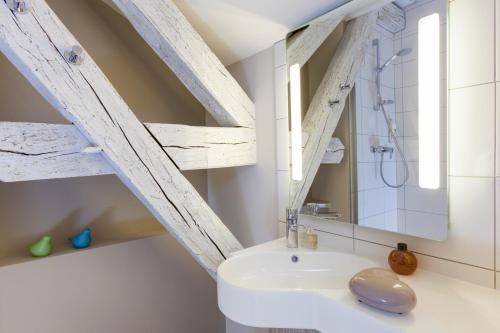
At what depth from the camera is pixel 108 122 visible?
1124 millimetres

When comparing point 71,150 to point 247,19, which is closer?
point 71,150

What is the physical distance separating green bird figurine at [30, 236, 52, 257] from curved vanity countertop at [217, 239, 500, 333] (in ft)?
3.29

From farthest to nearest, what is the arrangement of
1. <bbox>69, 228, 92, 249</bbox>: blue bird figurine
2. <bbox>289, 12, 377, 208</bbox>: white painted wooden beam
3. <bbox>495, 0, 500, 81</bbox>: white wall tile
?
<bbox>69, 228, 92, 249</bbox>: blue bird figurine < <bbox>289, 12, 377, 208</bbox>: white painted wooden beam < <bbox>495, 0, 500, 81</bbox>: white wall tile

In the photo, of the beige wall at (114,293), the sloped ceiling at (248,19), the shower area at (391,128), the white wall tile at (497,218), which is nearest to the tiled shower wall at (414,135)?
the shower area at (391,128)

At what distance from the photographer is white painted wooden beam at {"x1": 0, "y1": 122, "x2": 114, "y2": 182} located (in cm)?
100

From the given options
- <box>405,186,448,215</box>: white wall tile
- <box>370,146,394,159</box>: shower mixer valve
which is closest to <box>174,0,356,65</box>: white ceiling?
<box>370,146,394,159</box>: shower mixer valve

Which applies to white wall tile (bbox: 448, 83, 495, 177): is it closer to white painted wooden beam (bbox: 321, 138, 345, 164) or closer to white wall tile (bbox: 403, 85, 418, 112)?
white wall tile (bbox: 403, 85, 418, 112)

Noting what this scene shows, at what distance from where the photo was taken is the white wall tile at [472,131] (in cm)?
86

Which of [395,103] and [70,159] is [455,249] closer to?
[395,103]

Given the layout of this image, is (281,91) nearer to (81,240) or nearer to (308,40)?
(308,40)

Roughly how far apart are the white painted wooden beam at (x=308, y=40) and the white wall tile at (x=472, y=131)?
2.07 feet

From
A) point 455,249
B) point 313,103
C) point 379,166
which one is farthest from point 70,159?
point 455,249

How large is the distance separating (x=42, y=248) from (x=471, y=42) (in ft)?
6.67

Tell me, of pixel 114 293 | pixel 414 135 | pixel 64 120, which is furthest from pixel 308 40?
pixel 114 293
